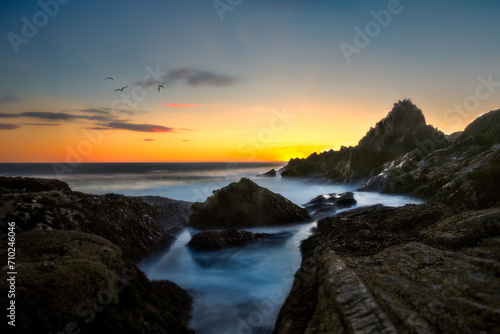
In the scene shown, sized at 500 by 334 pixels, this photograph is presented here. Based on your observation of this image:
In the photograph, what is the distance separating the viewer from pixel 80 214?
249 inches

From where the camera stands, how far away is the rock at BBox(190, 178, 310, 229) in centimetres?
1188

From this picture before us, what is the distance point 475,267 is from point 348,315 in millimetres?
1932

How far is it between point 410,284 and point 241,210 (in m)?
8.99

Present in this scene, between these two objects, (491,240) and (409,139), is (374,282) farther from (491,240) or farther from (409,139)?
(409,139)

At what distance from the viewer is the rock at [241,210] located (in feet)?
39.0

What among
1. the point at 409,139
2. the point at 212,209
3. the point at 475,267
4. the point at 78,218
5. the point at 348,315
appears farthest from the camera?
the point at 409,139

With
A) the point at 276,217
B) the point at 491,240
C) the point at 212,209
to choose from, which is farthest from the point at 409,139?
the point at 491,240

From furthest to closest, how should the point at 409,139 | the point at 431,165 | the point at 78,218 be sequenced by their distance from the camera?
the point at 409,139 < the point at 431,165 < the point at 78,218

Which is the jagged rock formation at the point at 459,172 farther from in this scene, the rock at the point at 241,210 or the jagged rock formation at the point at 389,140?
the rock at the point at 241,210

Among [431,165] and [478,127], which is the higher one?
[478,127]

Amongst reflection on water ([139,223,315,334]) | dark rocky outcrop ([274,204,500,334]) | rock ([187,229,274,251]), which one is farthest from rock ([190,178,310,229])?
dark rocky outcrop ([274,204,500,334])

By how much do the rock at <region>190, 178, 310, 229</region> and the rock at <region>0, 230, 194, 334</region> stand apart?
734 centimetres

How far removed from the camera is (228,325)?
5188 millimetres

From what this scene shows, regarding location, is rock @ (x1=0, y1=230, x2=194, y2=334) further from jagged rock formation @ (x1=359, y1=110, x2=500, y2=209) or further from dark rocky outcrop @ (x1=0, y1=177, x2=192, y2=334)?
jagged rock formation @ (x1=359, y1=110, x2=500, y2=209)
